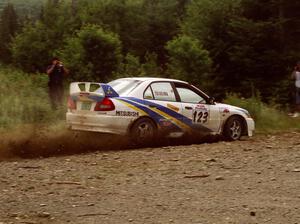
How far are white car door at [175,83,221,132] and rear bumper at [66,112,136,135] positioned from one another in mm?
1476

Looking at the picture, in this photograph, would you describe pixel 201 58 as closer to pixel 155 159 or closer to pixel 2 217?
pixel 155 159

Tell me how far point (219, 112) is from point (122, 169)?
15.1ft

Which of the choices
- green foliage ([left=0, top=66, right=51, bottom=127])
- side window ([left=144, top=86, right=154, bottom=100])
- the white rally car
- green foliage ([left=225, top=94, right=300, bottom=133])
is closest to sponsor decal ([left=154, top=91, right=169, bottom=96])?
the white rally car

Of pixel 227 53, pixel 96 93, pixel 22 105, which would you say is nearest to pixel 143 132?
pixel 96 93

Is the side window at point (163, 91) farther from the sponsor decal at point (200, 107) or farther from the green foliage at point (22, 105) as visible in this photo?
the green foliage at point (22, 105)

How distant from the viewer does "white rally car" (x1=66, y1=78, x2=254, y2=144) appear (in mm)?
12008

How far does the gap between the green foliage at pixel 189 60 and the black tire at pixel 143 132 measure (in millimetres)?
18632

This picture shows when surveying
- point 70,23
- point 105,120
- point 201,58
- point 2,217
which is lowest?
point 2,217

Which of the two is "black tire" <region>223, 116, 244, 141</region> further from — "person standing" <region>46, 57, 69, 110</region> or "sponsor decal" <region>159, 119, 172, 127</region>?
"person standing" <region>46, 57, 69, 110</region>

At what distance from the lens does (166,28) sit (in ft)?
235

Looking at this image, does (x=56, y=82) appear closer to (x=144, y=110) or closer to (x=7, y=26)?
(x=144, y=110)

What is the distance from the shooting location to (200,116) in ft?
43.4

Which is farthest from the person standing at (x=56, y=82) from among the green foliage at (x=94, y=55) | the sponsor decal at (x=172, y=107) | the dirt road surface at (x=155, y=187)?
the green foliage at (x=94, y=55)

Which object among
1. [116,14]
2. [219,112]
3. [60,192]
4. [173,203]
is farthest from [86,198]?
[116,14]
